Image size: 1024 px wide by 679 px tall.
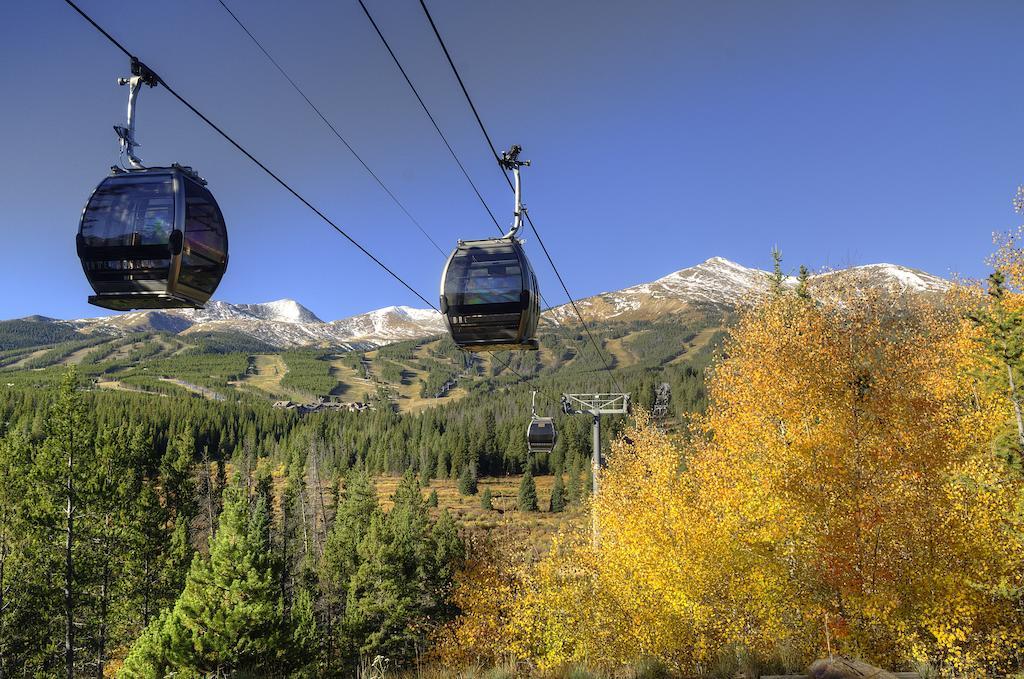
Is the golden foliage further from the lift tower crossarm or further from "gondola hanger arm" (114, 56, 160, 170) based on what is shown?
"gondola hanger arm" (114, 56, 160, 170)

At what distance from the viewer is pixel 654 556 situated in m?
16.7

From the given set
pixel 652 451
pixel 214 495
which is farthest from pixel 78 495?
pixel 214 495

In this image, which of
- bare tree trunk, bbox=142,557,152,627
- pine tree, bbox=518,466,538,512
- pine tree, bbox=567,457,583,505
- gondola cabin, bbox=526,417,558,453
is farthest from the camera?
pine tree, bbox=518,466,538,512

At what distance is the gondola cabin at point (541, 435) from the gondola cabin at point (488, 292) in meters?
14.4

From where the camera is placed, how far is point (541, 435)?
24.2 m

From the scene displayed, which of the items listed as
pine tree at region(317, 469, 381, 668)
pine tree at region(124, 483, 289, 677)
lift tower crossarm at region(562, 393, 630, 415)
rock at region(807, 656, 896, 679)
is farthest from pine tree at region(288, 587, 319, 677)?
rock at region(807, 656, 896, 679)

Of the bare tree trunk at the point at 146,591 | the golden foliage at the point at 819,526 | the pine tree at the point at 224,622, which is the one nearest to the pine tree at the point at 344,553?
the bare tree trunk at the point at 146,591

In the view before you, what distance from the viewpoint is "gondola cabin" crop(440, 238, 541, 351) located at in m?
Answer: 9.78

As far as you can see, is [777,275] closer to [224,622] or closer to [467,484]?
[224,622]

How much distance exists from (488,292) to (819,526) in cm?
1144

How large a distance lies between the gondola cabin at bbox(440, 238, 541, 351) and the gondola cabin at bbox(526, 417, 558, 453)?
47.3 feet

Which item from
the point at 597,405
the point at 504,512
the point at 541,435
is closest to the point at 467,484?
the point at 504,512

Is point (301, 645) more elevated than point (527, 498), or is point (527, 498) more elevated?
point (301, 645)

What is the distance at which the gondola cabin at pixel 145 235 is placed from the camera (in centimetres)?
726
